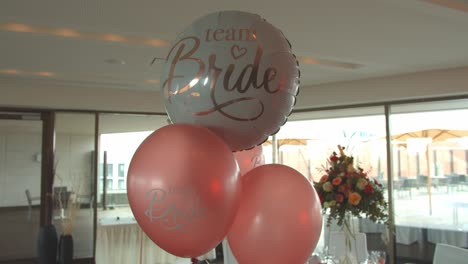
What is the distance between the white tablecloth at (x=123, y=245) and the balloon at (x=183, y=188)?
4409 millimetres

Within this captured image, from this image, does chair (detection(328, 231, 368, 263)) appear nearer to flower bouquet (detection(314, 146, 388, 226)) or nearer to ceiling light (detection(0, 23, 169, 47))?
flower bouquet (detection(314, 146, 388, 226))

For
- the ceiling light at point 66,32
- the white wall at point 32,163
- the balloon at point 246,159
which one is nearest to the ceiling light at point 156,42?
the ceiling light at point 66,32

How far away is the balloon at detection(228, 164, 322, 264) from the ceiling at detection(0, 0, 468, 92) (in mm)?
1484

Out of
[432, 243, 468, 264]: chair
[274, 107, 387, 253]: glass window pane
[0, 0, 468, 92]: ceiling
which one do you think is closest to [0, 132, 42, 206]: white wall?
[0, 0, 468, 92]: ceiling

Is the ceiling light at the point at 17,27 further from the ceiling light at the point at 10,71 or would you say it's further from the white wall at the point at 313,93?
the white wall at the point at 313,93

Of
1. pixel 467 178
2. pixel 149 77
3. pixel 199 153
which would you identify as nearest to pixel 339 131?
pixel 467 178

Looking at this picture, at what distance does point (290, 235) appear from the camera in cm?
139

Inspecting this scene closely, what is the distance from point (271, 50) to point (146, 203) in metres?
0.65

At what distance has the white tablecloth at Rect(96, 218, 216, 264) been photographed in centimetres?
541

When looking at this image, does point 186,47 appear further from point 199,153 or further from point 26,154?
point 26,154

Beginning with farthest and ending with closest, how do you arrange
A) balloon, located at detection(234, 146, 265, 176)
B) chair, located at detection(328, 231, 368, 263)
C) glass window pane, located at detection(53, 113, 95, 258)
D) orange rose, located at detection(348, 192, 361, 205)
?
glass window pane, located at detection(53, 113, 95, 258) → chair, located at detection(328, 231, 368, 263) → orange rose, located at detection(348, 192, 361, 205) → balloon, located at detection(234, 146, 265, 176)

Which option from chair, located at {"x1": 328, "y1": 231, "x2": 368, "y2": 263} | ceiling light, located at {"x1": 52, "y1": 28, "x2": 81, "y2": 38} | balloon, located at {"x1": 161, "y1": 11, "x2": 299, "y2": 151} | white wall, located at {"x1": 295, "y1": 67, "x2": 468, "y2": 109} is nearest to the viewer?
balloon, located at {"x1": 161, "y1": 11, "x2": 299, "y2": 151}

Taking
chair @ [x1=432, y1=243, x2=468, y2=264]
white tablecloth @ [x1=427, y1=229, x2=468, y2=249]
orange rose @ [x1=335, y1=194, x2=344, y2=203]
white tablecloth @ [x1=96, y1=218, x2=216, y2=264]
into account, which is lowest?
white tablecloth @ [x1=96, y1=218, x2=216, y2=264]

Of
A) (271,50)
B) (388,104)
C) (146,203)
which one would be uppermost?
(388,104)
